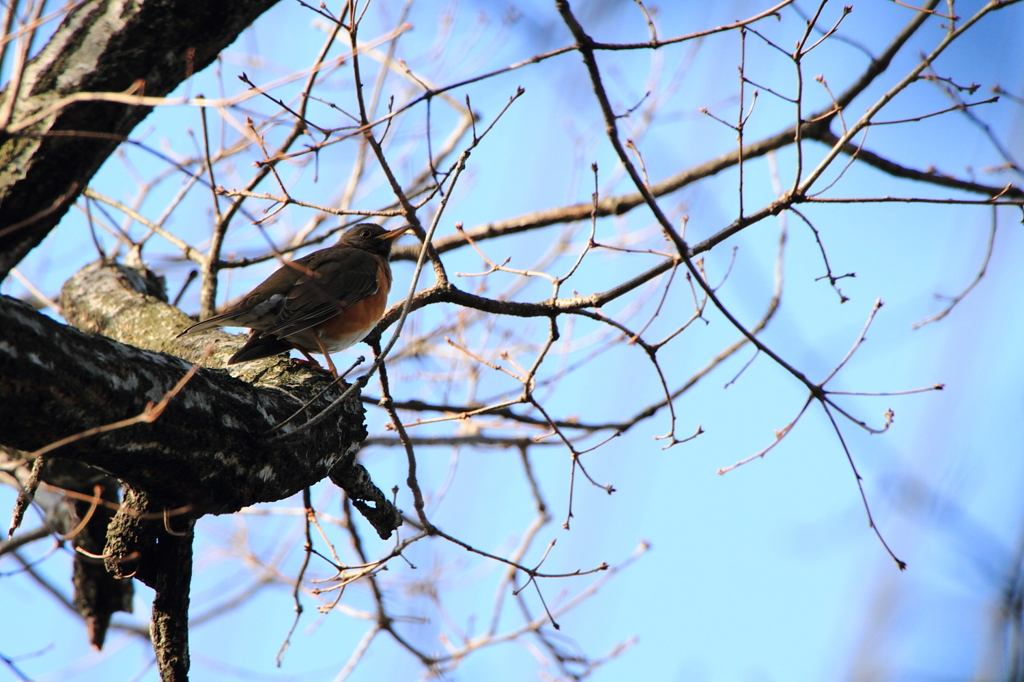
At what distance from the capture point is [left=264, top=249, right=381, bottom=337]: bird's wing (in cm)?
397

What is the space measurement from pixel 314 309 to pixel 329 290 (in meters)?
0.35

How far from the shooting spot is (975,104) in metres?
3.08

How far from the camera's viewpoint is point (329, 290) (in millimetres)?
4473

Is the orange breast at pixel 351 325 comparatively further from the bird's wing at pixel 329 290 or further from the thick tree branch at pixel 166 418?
the thick tree branch at pixel 166 418

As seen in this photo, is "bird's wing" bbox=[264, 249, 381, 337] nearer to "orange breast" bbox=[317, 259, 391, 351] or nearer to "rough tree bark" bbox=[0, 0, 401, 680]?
"orange breast" bbox=[317, 259, 391, 351]

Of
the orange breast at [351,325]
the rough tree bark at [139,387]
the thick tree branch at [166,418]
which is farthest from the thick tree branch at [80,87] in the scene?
the orange breast at [351,325]

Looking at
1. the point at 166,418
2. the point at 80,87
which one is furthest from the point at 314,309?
the point at 166,418

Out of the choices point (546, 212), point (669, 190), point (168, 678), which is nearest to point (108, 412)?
point (168, 678)

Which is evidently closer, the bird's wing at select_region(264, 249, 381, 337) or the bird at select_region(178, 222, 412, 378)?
the bird at select_region(178, 222, 412, 378)

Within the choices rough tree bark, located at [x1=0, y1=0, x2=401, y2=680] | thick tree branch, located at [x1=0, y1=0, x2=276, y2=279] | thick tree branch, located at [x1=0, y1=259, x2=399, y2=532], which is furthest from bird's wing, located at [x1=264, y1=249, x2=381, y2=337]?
thick tree branch, located at [x1=0, y1=0, x2=276, y2=279]

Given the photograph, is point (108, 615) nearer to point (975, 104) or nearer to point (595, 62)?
point (595, 62)

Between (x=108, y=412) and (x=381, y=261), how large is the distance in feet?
10.2

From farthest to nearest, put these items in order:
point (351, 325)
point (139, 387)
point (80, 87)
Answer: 1. point (351, 325)
2. point (80, 87)
3. point (139, 387)

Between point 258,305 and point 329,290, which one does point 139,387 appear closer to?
point 258,305
